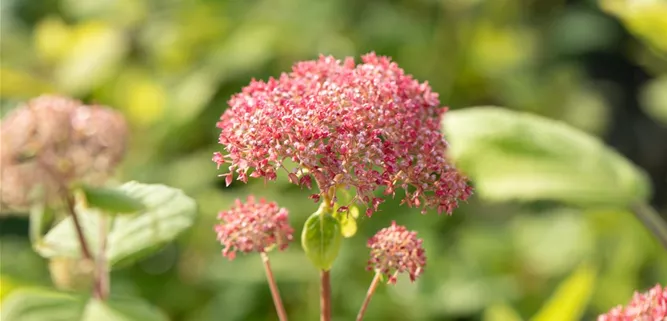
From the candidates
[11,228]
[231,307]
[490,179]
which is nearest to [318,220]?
[490,179]

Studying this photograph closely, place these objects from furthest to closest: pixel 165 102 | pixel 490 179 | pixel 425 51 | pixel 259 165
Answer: pixel 425 51, pixel 165 102, pixel 490 179, pixel 259 165

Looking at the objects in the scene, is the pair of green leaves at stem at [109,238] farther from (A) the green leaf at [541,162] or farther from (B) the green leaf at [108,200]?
(A) the green leaf at [541,162]

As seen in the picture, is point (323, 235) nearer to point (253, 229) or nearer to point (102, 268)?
point (253, 229)

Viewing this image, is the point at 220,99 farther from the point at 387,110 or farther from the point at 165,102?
the point at 387,110

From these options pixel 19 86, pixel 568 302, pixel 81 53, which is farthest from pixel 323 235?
pixel 81 53

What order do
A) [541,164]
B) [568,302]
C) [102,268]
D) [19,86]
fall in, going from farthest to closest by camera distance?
[19,86] → [568,302] → [541,164] → [102,268]

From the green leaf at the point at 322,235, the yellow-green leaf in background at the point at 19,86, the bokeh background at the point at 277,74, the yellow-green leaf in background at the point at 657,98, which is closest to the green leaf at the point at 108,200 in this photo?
the green leaf at the point at 322,235
